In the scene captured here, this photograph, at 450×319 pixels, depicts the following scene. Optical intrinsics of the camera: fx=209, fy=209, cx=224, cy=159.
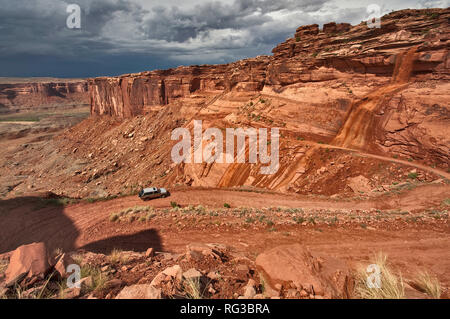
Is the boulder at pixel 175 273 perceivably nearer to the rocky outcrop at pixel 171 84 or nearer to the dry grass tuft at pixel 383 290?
the dry grass tuft at pixel 383 290

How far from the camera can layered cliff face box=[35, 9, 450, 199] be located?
51.6 feet

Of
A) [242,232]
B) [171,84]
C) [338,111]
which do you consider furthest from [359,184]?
[171,84]

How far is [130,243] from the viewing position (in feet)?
30.9

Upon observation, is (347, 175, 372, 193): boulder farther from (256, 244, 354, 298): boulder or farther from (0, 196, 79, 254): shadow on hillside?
(0, 196, 79, 254): shadow on hillside

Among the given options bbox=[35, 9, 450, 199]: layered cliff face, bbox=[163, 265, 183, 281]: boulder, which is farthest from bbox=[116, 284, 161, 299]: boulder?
bbox=[35, 9, 450, 199]: layered cliff face

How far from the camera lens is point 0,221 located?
12.0 metres

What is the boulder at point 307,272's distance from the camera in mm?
3717

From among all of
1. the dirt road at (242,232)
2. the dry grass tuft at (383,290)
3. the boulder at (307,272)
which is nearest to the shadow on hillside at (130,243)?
the dirt road at (242,232)

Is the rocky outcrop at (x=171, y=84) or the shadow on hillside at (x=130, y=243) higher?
the rocky outcrop at (x=171, y=84)

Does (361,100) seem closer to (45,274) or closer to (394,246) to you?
(394,246)

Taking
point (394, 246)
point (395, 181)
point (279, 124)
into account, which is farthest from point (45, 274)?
point (279, 124)

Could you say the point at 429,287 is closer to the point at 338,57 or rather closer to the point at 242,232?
the point at 242,232

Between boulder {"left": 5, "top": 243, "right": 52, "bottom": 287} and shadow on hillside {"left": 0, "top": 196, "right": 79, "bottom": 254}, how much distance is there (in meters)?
6.16

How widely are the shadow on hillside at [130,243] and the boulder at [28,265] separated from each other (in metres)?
4.39
